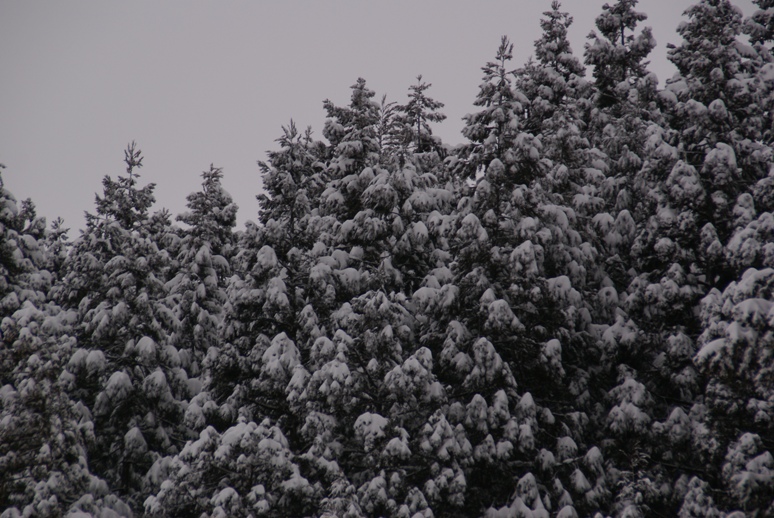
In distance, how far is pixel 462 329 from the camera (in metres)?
16.7

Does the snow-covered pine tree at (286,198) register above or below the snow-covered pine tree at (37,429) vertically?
above

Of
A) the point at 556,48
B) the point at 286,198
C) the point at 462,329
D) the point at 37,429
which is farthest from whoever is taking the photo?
the point at 556,48

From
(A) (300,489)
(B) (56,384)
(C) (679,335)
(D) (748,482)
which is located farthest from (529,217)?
(B) (56,384)

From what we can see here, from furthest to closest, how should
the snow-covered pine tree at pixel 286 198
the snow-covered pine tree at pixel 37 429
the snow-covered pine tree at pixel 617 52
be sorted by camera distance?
the snow-covered pine tree at pixel 617 52 → the snow-covered pine tree at pixel 286 198 → the snow-covered pine tree at pixel 37 429

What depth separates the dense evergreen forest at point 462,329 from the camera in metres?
14.6

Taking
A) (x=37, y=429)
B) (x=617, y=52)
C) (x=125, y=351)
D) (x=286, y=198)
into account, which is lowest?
(x=37, y=429)

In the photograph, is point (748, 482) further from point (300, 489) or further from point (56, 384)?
point (56, 384)

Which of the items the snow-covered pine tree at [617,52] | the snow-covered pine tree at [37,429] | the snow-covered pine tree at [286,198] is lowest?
the snow-covered pine tree at [37,429]

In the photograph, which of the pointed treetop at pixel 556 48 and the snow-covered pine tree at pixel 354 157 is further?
the pointed treetop at pixel 556 48

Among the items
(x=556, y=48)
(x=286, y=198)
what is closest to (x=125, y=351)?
(x=286, y=198)

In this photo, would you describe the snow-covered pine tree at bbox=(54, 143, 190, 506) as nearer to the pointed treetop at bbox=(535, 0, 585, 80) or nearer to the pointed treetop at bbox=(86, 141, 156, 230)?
the pointed treetop at bbox=(86, 141, 156, 230)

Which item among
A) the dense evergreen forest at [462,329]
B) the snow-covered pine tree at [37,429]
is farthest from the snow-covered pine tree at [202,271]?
the snow-covered pine tree at [37,429]

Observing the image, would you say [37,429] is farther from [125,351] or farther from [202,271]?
[202,271]

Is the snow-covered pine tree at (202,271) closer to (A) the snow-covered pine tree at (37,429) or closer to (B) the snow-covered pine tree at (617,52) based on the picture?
(A) the snow-covered pine tree at (37,429)
